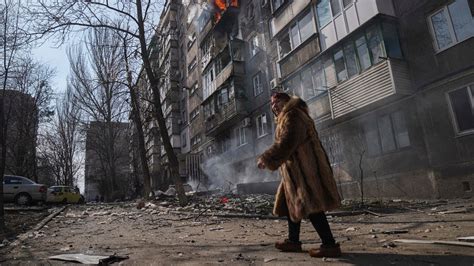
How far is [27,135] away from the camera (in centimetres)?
2689

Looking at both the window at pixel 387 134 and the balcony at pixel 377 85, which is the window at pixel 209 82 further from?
the window at pixel 387 134

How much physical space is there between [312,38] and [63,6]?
10140 millimetres

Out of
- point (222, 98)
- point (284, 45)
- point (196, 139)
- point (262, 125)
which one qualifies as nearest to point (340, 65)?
point (284, 45)

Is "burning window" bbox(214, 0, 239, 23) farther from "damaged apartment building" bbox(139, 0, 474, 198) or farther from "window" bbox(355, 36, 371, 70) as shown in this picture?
"window" bbox(355, 36, 371, 70)

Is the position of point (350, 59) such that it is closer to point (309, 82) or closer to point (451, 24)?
point (309, 82)

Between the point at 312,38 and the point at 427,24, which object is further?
the point at 312,38

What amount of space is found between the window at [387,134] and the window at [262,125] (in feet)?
25.1

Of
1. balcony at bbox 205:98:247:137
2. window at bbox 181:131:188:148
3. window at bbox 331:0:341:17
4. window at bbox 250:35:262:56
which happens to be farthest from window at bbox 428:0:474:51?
window at bbox 181:131:188:148

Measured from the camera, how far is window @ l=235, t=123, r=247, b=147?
73.3 ft

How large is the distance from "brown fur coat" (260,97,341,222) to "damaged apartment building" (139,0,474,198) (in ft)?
22.1

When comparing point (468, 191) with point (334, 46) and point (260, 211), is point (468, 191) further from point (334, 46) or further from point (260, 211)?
point (334, 46)

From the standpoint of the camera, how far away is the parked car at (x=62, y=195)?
22.6 m

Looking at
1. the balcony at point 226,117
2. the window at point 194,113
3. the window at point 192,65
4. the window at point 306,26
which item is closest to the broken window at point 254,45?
the balcony at point 226,117

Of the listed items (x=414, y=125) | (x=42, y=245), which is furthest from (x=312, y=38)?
(x=42, y=245)
